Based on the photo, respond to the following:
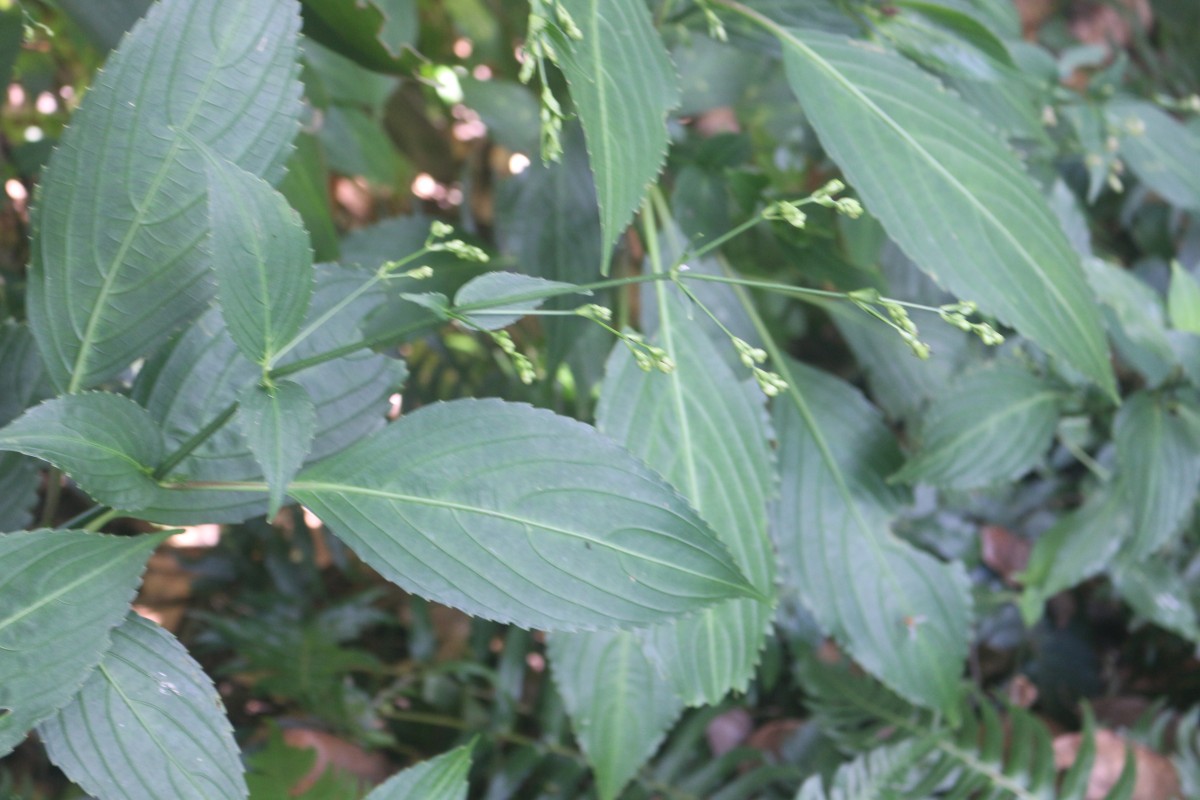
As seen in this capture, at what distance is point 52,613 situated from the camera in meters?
0.42

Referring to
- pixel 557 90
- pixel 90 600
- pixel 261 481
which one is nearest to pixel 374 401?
pixel 261 481

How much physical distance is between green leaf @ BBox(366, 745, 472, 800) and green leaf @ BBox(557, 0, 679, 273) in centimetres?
29

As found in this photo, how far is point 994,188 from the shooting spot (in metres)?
0.69

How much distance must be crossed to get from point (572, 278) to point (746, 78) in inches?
17.7

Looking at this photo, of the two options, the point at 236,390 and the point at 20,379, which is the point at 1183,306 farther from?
the point at 20,379

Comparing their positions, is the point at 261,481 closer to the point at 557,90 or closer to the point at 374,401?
the point at 374,401

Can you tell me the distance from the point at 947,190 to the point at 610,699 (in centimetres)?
48

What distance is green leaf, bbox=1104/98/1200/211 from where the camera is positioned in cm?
109

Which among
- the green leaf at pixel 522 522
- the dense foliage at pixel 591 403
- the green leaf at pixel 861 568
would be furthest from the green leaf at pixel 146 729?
the green leaf at pixel 861 568

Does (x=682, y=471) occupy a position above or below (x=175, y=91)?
below

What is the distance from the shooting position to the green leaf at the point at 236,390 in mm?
510

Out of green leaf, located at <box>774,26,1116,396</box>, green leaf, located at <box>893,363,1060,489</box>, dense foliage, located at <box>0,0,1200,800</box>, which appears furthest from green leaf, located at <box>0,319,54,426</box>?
green leaf, located at <box>893,363,1060,489</box>

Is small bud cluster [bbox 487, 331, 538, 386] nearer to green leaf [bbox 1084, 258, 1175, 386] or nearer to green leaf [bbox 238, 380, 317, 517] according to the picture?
green leaf [bbox 238, 380, 317, 517]

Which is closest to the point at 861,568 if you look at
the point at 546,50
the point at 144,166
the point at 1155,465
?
the point at 1155,465
